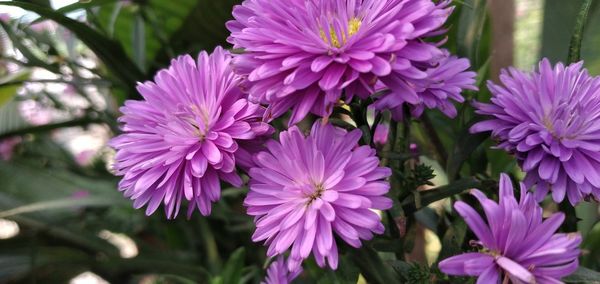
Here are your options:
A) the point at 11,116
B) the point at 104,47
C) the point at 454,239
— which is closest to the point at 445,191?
the point at 454,239

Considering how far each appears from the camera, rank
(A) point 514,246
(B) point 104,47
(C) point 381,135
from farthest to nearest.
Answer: (B) point 104,47, (C) point 381,135, (A) point 514,246

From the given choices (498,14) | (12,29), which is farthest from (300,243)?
(498,14)

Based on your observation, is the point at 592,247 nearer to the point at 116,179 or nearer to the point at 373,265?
the point at 373,265

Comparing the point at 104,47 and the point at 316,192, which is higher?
the point at 104,47

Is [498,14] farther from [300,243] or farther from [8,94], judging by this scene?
[8,94]

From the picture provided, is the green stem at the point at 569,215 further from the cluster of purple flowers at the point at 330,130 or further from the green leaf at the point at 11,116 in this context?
the green leaf at the point at 11,116

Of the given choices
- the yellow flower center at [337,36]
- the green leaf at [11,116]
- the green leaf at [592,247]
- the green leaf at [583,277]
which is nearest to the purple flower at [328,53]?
the yellow flower center at [337,36]
